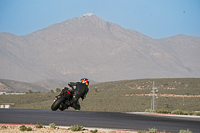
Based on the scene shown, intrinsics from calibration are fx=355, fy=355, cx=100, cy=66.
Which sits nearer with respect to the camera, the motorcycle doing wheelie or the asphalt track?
the motorcycle doing wheelie

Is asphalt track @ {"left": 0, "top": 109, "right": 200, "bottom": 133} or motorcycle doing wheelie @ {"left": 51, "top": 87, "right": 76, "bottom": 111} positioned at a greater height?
motorcycle doing wheelie @ {"left": 51, "top": 87, "right": 76, "bottom": 111}

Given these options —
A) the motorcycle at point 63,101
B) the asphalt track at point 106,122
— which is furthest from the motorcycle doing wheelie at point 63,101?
the asphalt track at point 106,122

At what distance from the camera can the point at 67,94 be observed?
1669cm

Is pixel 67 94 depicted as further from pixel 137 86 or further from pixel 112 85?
pixel 112 85

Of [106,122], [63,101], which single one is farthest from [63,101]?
[106,122]

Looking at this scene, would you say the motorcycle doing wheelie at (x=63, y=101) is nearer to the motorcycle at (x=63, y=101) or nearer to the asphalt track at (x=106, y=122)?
the motorcycle at (x=63, y=101)

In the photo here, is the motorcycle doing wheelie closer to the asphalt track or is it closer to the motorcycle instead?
the motorcycle

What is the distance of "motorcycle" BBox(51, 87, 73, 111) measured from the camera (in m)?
16.7

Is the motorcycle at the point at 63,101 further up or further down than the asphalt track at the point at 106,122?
further up

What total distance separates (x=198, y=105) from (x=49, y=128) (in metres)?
68.4

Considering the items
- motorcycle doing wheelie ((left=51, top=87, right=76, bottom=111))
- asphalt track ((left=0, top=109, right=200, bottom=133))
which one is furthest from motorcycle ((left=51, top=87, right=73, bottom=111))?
asphalt track ((left=0, top=109, right=200, bottom=133))

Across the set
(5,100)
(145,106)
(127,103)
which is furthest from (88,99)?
(5,100)

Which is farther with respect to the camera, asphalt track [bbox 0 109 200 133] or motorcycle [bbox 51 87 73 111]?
asphalt track [bbox 0 109 200 133]

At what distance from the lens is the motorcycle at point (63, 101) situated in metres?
16.7
